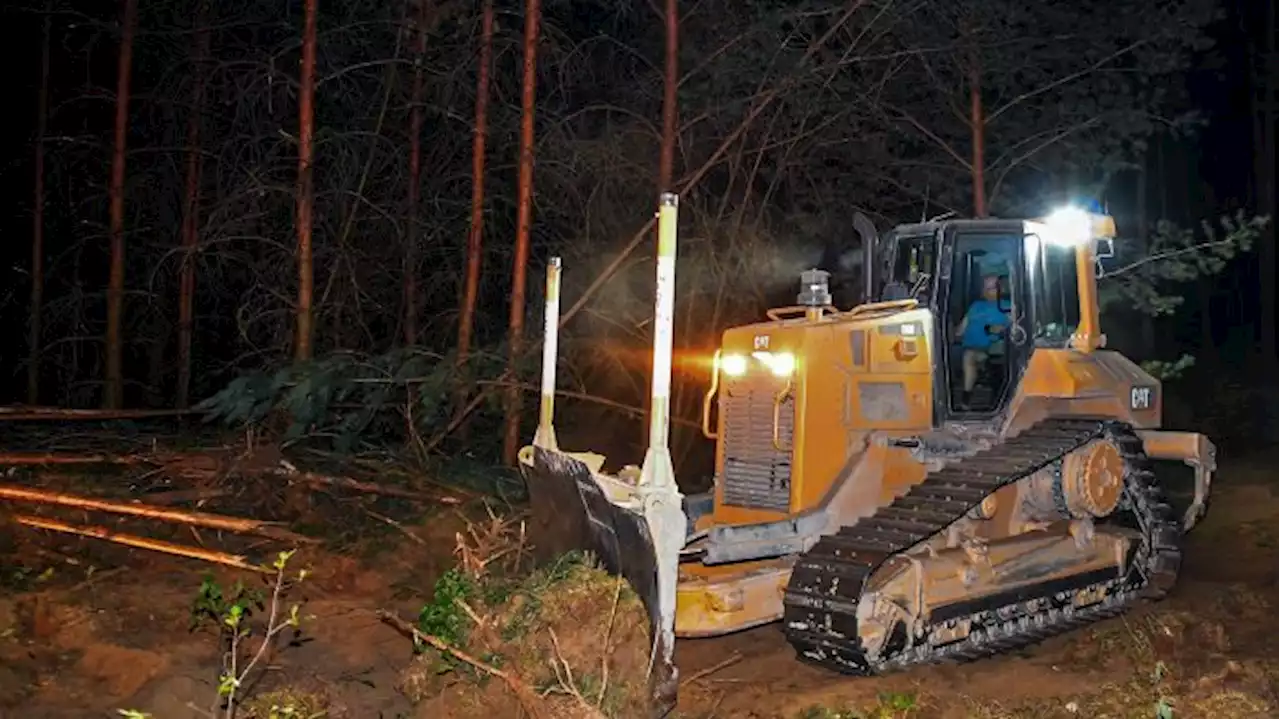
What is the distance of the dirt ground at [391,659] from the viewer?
6.43m

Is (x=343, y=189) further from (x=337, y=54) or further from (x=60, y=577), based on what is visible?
(x=60, y=577)

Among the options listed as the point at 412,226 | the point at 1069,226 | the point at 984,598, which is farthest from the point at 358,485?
the point at 1069,226

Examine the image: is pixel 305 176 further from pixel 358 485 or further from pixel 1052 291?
pixel 1052 291

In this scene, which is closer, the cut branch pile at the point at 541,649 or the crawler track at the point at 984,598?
the cut branch pile at the point at 541,649

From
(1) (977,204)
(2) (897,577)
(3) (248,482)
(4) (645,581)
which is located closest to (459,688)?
(4) (645,581)

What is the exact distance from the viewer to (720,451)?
8.45 m

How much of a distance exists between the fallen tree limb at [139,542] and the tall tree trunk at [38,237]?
38.5ft

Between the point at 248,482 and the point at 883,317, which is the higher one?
the point at 883,317

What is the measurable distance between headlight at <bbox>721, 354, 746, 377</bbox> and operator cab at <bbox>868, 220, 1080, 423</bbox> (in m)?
1.34

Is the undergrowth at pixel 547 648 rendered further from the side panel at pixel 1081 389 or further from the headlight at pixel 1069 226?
the headlight at pixel 1069 226

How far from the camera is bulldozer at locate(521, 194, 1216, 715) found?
276 inches

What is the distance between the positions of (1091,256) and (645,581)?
16.4ft

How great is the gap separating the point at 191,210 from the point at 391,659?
12.0m

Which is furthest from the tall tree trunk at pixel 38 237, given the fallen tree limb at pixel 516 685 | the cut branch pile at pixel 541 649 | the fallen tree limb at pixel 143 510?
the fallen tree limb at pixel 516 685
